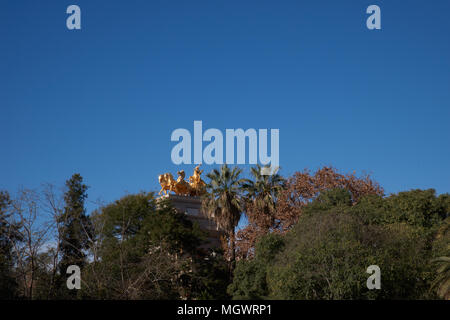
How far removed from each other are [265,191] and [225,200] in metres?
3.72

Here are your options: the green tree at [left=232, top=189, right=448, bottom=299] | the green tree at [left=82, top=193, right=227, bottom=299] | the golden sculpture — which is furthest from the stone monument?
the green tree at [left=232, top=189, right=448, bottom=299]

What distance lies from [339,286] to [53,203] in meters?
13.3

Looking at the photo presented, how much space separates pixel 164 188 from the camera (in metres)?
46.9

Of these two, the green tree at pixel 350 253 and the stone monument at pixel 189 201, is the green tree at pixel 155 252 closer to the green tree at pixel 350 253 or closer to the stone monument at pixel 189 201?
the green tree at pixel 350 253

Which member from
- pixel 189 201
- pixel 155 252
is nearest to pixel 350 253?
pixel 155 252

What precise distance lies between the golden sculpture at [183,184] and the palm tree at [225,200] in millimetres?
4078

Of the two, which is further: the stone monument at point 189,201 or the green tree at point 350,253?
the stone monument at point 189,201

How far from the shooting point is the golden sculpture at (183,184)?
46938 mm

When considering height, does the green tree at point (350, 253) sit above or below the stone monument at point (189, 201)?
below

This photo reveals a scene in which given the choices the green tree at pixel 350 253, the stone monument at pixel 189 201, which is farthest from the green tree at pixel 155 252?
the stone monument at pixel 189 201

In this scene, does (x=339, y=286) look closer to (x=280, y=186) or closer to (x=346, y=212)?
(x=346, y=212)

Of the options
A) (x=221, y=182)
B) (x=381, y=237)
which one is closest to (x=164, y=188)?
(x=221, y=182)
